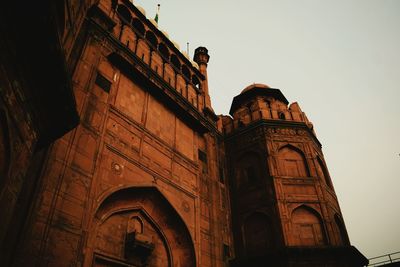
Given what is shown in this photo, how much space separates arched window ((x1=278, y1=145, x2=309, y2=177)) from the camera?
15.0m

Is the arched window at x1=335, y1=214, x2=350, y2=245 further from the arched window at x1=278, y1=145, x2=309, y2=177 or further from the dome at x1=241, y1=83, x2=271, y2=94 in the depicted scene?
the dome at x1=241, y1=83, x2=271, y2=94

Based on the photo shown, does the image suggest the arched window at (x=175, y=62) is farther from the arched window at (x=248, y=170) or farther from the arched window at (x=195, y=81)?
the arched window at (x=248, y=170)

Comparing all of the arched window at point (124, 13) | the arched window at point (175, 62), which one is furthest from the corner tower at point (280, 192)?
the arched window at point (124, 13)

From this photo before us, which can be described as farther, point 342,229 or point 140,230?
point 342,229

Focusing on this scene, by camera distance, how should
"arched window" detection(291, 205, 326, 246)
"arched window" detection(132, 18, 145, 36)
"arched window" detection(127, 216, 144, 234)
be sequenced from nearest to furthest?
"arched window" detection(127, 216, 144, 234)
"arched window" detection(291, 205, 326, 246)
"arched window" detection(132, 18, 145, 36)

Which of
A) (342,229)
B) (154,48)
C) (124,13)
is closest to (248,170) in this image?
(342,229)

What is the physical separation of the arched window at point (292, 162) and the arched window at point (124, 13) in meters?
9.00

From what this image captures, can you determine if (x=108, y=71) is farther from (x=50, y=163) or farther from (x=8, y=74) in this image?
(x=8, y=74)

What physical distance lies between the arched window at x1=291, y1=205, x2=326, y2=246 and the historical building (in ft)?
0.16

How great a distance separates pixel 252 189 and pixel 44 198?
32.2ft

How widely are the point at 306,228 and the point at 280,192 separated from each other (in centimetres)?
173

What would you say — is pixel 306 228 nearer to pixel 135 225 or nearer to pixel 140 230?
pixel 140 230

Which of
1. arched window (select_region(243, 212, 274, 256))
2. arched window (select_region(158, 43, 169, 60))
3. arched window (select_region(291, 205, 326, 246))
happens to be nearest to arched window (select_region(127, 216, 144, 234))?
arched window (select_region(243, 212, 274, 256))

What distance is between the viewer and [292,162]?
1537 centimetres
